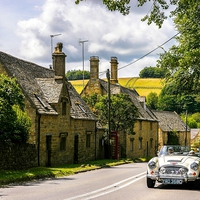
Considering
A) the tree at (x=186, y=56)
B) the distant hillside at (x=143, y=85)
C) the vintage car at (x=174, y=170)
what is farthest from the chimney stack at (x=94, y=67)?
the distant hillside at (x=143, y=85)

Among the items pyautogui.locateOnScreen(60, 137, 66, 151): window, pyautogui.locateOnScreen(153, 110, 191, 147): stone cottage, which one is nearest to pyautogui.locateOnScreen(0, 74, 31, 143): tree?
pyautogui.locateOnScreen(60, 137, 66, 151): window

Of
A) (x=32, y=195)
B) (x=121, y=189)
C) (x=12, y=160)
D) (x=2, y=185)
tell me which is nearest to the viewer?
(x=32, y=195)

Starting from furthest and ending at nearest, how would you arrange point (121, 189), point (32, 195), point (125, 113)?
point (125, 113) → point (121, 189) → point (32, 195)

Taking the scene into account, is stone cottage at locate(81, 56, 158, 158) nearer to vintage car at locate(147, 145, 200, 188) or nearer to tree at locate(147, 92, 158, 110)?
vintage car at locate(147, 145, 200, 188)

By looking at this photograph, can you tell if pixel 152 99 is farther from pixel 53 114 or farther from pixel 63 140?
pixel 53 114

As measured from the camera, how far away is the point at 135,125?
182 ft

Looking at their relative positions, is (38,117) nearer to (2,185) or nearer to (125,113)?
(2,185)

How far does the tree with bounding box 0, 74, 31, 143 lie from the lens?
Result: 855 inches

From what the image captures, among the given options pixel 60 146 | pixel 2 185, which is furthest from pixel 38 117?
pixel 2 185

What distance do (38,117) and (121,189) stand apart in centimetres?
1522

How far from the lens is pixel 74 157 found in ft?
121

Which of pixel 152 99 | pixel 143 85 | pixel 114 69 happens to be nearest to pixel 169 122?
pixel 114 69

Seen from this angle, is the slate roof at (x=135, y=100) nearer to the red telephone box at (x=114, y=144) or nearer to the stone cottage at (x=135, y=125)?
the stone cottage at (x=135, y=125)

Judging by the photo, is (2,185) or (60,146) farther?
(60,146)
